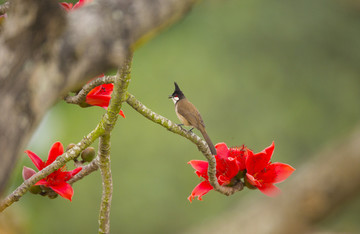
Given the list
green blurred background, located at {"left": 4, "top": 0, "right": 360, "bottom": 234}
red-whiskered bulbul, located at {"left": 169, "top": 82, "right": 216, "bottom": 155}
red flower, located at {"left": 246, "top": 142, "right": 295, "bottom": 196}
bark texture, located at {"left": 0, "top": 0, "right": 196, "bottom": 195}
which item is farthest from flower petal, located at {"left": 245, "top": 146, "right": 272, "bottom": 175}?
green blurred background, located at {"left": 4, "top": 0, "right": 360, "bottom": 234}

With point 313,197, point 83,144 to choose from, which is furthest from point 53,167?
point 313,197

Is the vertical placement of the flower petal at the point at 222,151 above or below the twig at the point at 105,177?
above

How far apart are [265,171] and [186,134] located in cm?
18

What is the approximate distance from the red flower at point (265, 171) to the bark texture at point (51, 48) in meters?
0.47

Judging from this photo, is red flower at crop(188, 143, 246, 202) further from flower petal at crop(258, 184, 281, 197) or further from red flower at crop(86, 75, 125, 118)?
red flower at crop(86, 75, 125, 118)

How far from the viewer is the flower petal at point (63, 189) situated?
70cm

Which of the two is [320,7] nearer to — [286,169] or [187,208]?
[187,208]

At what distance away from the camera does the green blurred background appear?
3.63m

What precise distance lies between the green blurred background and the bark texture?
224 cm

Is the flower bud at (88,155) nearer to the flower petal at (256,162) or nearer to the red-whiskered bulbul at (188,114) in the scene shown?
the flower petal at (256,162)

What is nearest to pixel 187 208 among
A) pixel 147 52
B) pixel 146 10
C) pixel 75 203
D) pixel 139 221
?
pixel 139 221

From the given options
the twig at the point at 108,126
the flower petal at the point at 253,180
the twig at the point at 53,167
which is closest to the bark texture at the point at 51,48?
the twig at the point at 108,126

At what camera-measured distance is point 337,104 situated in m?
4.75

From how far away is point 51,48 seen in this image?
31 centimetres
